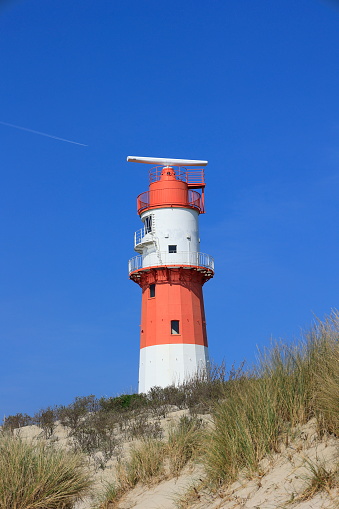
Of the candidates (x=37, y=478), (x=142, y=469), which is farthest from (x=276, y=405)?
(x=37, y=478)

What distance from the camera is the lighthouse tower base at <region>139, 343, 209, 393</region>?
90.6ft

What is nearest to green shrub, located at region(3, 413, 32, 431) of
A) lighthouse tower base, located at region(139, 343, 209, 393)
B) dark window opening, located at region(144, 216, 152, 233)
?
lighthouse tower base, located at region(139, 343, 209, 393)

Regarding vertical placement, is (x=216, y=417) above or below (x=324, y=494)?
above

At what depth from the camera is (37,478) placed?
10.7 meters

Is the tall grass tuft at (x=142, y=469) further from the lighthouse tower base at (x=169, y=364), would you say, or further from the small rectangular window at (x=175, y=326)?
the small rectangular window at (x=175, y=326)

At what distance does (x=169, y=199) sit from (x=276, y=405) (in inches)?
793

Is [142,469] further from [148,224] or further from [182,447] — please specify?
[148,224]

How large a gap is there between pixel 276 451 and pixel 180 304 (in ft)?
63.1

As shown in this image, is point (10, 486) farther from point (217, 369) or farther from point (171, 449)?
point (217, 369)

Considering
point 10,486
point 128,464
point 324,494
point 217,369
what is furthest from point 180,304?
point 324,494

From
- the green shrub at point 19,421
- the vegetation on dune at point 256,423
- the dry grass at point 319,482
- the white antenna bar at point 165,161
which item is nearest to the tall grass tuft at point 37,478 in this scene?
the vegetation on dune at point 256,423

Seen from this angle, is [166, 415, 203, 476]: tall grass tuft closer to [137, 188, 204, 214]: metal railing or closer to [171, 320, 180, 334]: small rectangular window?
[171, 320, 180, 334]: small rectangular window

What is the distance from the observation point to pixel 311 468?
27.9ft

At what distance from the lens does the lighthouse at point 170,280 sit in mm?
28078
